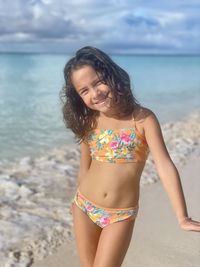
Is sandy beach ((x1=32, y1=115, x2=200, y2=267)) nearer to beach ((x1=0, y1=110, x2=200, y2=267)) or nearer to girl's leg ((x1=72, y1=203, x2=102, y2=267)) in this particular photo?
beach ((x1=0, y1=110, x2=200, y2=267))

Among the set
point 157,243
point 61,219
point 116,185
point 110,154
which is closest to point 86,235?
point 116,185

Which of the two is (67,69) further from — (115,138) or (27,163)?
(27,163)

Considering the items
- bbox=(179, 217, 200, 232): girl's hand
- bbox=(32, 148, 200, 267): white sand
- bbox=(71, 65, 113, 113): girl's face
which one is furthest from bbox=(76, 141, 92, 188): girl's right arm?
bbox=(32, 148, 200, 267): white sand

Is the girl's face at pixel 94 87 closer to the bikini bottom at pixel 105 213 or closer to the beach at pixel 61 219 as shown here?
the bikini bottom at pixel 105 213

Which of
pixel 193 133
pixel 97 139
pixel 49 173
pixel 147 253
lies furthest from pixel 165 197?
pixel 193 133

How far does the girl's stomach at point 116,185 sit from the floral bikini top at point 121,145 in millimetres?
32

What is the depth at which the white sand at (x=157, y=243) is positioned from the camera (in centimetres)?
356

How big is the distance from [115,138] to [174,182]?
0.36 meters

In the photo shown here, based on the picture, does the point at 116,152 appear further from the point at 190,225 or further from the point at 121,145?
the point at 190,225

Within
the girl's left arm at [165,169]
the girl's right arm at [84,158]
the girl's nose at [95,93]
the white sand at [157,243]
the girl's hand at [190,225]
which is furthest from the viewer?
the white sand at [157,243]

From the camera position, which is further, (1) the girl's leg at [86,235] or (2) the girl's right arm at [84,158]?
(2) the girl's right arm at [84,158]

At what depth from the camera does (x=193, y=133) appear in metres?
9.08

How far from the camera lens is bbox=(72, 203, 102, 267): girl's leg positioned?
256cm

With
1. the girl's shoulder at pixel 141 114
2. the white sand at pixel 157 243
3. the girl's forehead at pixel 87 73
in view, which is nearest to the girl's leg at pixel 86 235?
the girl's shoulder at pixel 141 114
